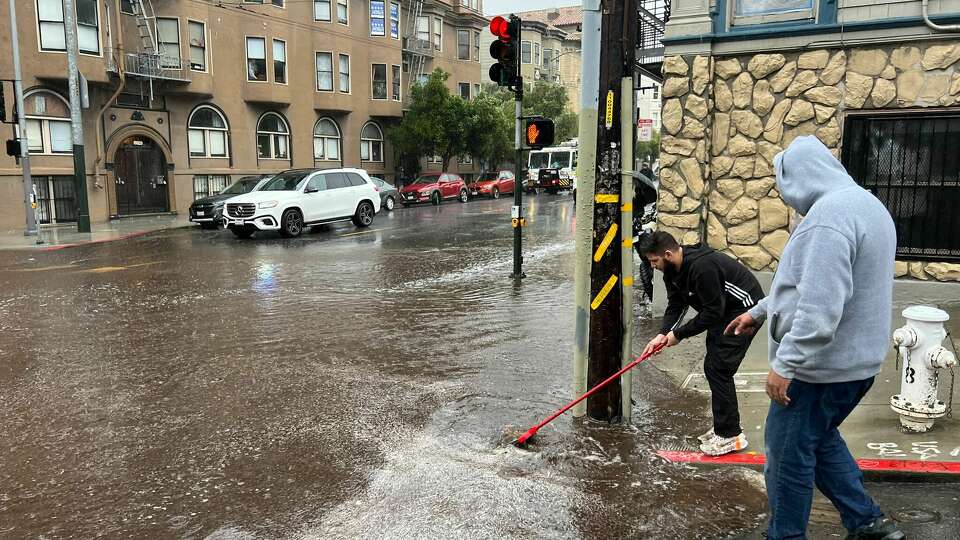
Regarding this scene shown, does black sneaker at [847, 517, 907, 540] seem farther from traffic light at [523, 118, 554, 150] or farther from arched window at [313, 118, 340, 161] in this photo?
arched window at [313, 118, 340, 161]

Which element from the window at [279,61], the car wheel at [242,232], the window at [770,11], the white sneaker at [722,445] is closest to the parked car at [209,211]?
the car wheel at [242,232]

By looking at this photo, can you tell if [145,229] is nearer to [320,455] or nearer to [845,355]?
[320,455]

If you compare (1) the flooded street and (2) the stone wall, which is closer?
(1) the flooded street

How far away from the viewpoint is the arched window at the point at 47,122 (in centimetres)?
2255

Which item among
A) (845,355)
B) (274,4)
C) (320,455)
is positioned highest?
(274,4)

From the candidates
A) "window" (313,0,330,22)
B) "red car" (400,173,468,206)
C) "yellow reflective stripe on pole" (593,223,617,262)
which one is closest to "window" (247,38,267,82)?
"window" (313,0,330,22)

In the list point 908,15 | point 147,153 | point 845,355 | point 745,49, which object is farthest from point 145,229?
point 845,355

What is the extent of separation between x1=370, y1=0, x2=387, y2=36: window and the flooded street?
27.0 meters

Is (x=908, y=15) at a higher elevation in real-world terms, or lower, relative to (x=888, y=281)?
higher

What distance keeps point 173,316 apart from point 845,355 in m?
8.09

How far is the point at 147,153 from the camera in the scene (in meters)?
26.4

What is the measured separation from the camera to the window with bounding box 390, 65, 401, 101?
36.7 meters

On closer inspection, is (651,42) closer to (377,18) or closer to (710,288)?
(710,288)

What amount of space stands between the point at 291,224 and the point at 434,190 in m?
13.9
